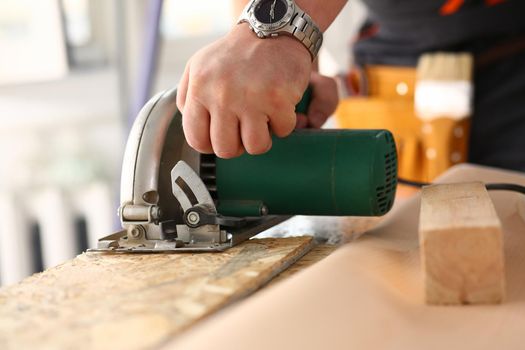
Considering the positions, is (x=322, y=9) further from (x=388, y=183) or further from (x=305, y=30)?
(x=388, y=183)

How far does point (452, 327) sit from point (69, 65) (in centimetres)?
242

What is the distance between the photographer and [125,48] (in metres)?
2.91

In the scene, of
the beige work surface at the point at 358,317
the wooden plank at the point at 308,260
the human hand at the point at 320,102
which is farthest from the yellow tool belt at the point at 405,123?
the beige work surface at the point at 358,317

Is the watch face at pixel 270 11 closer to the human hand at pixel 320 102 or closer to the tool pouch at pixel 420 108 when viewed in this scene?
the human hand at pixel 320 102

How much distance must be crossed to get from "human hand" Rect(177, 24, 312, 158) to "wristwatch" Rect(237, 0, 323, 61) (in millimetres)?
11

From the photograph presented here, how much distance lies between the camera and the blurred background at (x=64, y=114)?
107 inches

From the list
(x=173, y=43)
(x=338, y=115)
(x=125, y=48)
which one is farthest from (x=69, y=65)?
(x=338, y=115)

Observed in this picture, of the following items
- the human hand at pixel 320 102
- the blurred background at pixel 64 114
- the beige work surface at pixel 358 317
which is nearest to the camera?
the beige work surface at pixel 358 317

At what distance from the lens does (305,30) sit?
1057 millimetres

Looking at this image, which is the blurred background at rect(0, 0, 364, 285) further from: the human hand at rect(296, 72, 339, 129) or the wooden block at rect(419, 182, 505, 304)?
the wooden block at rect(419, 182, 505, 304)

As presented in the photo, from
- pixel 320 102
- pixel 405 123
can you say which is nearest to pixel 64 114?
pixel 405 123

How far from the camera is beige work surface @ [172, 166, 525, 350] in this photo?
0.67 meters

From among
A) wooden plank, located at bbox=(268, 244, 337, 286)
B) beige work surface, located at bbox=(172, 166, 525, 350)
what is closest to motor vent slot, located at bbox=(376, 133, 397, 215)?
wooden plank, located at bbox=(268, 244, 337, 286)

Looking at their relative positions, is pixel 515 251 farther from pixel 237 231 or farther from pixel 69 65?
pixel 69 65
